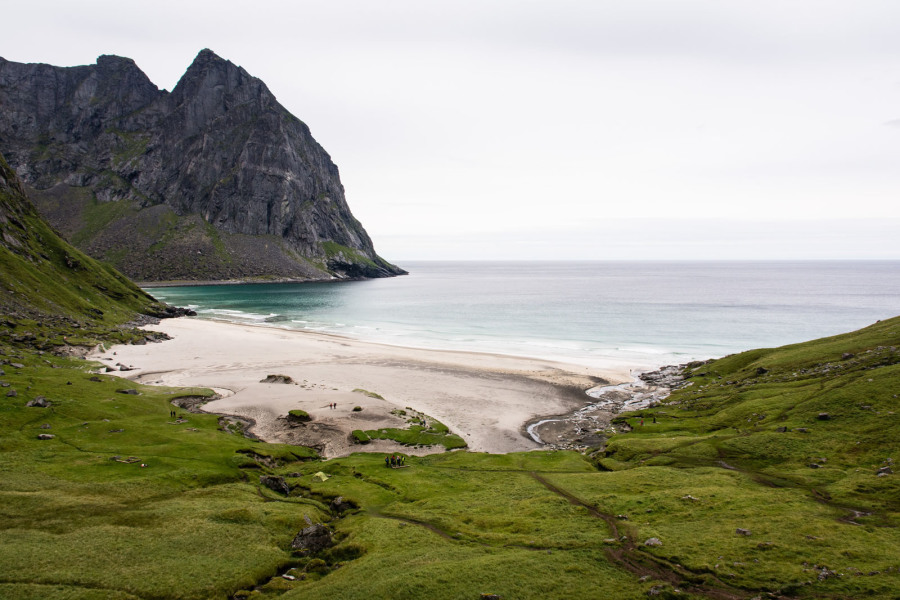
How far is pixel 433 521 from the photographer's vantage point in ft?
97.9

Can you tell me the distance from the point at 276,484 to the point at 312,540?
32.4 feet

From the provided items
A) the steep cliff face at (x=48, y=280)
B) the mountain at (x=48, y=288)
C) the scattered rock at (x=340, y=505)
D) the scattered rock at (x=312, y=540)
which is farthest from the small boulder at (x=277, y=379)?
the scattered rock at (x=312, y=540)

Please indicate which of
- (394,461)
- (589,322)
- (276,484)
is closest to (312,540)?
(276,484)

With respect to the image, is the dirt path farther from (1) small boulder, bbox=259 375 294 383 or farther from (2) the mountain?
(2) the mountain

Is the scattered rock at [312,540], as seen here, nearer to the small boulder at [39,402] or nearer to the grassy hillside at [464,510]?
the grassy hillside at [464,510]

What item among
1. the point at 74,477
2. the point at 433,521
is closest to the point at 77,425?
the point at 74,477

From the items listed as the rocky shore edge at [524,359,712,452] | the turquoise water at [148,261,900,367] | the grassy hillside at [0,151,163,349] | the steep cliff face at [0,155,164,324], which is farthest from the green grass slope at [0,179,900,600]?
the turquoise water at [148,261,900,367]

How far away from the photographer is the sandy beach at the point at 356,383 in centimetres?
5381

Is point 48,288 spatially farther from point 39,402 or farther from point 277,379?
point 39,402

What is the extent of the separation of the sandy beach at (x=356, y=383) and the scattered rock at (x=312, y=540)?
19.9 m

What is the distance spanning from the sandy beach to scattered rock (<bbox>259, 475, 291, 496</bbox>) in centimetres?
1129

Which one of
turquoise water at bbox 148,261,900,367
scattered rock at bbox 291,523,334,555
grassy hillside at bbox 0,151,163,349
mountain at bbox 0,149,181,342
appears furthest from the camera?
turquoise water at bbox 148,261,900,367

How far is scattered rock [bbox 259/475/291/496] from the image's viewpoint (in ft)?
115

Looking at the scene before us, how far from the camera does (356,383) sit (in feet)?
243
